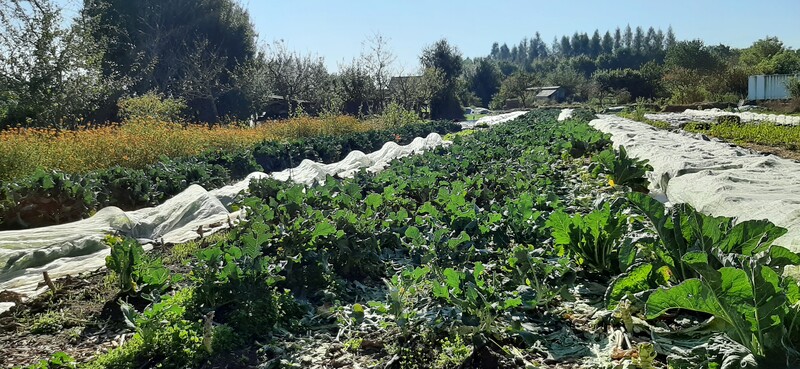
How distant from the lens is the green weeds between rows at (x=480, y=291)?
1.98 m

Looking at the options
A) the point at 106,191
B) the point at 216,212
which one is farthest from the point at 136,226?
the point at 106,191

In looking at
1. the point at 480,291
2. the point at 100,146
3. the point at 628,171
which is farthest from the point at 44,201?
the point at 628,171

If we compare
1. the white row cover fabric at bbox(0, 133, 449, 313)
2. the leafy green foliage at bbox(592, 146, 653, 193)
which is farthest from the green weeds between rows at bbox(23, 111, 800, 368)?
the leafy green foliage at bbox(592, 146, 653, 193)

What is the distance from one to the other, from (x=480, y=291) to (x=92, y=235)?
4.27 metres

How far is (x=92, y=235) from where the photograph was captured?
17.0ft

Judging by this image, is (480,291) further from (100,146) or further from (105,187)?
(100,146)

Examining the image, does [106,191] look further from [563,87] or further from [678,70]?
[563,87]

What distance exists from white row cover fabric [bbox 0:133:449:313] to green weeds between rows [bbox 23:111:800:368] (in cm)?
121

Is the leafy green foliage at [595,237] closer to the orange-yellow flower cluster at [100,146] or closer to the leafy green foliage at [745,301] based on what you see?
the leafy green foliage at [745,301]

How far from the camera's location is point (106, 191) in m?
7.42

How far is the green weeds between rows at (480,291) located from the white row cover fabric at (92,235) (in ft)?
3.96

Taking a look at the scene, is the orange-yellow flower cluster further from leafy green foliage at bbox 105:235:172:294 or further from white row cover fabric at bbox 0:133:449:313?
leafy green foliage at bbox 105:235:172:294

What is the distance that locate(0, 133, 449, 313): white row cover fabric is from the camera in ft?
14.6

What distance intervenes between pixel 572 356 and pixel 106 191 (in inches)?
277
